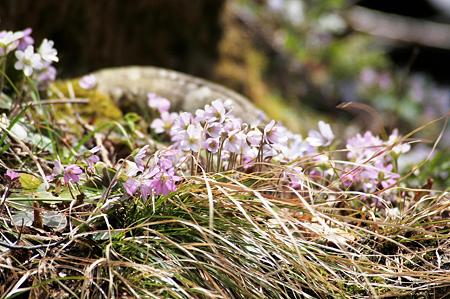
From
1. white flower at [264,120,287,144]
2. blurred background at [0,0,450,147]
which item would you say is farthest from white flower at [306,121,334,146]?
blurred background at [0,0,450,147]

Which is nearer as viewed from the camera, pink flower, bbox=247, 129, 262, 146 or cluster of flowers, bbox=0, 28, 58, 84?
pink flower, bbox=247, 129, 262, 146

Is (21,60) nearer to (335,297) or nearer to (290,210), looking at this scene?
(290,210)

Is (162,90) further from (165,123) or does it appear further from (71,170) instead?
(71,170)

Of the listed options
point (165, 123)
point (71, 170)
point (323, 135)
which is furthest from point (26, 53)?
point (323, 135)

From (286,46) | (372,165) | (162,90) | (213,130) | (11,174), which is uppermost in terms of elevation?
(213,130)

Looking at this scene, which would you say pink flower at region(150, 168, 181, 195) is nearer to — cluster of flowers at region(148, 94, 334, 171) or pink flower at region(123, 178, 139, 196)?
pink flower at region(123, 178, 139, 196)

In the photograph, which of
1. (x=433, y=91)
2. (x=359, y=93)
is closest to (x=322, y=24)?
(x=359, y=93)

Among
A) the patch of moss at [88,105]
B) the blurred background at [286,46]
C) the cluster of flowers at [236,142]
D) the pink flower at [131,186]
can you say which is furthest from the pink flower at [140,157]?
the blurred background at [286,46]
